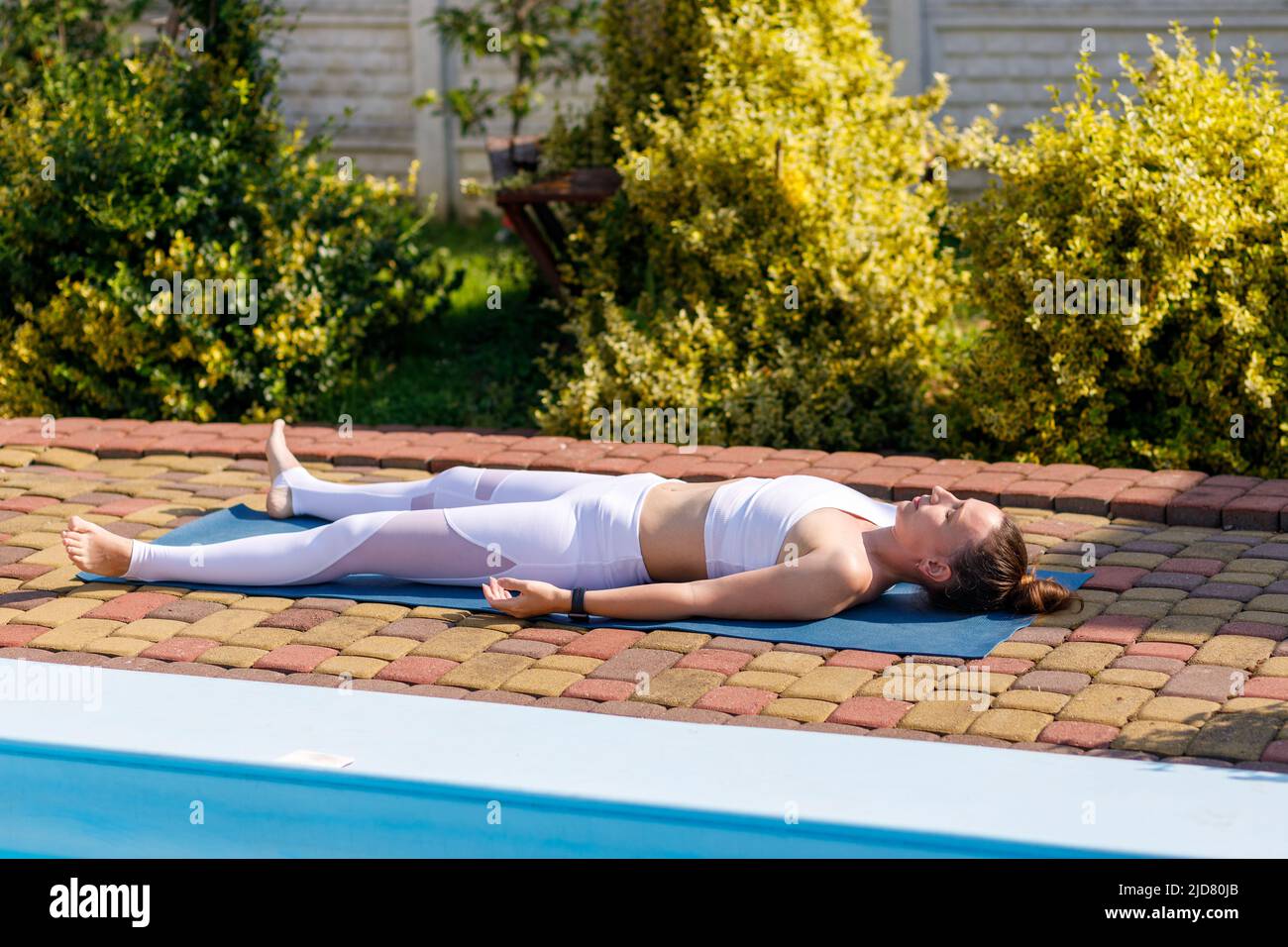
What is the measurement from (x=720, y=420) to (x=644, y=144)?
6.09 feet

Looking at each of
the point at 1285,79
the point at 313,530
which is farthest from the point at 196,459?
the point at 1285,79

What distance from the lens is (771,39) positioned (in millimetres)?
8234

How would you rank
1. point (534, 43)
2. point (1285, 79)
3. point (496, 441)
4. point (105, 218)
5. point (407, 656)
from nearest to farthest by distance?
point (407, 656) → point (496, 441) → point (105, 218) → point (534, 43) → point (1285, 79)

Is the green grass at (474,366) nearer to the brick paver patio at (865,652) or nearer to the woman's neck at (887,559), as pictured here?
the brick paver patio at (865,652)

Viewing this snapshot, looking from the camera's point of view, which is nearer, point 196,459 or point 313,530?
point 313,530

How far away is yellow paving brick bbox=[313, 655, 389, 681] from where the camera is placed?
4.57 meters

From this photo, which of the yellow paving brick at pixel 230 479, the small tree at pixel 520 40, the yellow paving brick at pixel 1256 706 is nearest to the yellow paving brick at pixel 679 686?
the yellow paving brick at pixel 1256 706

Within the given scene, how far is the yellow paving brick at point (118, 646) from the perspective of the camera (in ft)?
15.6

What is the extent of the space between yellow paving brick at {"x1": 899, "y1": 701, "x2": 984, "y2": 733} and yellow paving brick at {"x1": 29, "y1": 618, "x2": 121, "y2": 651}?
2576 millimetres

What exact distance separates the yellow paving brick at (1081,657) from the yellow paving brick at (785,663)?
662mm

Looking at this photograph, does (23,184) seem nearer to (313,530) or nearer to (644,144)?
(644,144)

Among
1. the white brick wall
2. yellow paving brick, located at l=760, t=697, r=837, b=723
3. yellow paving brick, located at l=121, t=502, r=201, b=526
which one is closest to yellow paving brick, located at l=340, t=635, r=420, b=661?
yellow paving brick, located at l=760, t=697, r=837, b=723

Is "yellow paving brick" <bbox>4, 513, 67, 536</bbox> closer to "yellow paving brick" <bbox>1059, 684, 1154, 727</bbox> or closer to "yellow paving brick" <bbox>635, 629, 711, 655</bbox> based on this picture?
"yellow paving brick" <bbox>635, 629, 711, 655</bbox>

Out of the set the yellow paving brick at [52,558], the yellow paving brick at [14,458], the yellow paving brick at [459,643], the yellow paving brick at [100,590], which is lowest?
the yellow paving brick at [459,643]
